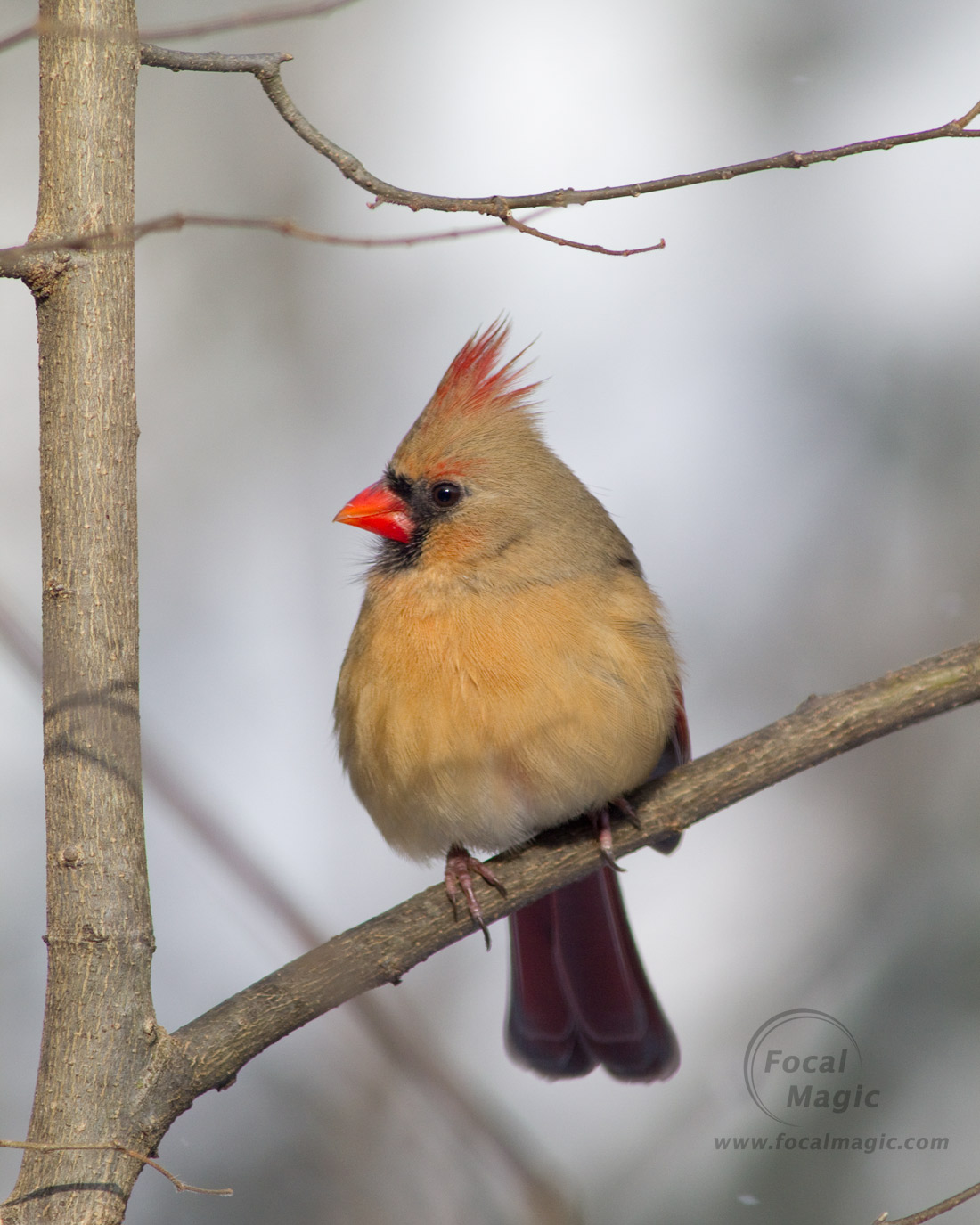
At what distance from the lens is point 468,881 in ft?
6.85

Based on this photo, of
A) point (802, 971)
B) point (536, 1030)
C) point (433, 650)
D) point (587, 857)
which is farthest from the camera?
point (802, 971)

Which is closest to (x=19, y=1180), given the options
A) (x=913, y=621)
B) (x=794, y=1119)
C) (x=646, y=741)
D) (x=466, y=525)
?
(x=646, y=741)

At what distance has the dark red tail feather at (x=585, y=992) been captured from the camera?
2.76 metres

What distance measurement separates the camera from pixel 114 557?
59.7 inches

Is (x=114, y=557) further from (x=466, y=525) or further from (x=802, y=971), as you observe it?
(x=802, y=971)

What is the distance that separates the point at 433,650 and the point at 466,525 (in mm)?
323

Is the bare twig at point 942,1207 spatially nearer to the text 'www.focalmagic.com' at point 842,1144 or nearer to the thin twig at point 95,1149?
the thin twig at point 95,1149

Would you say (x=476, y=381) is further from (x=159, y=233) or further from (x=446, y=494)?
(x=159, y=233)

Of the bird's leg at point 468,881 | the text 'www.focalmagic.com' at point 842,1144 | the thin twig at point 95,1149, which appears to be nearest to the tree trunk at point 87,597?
the thin twig at point 95,1149

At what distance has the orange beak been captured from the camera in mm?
2521

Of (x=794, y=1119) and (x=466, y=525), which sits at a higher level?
(x=466, y=525)

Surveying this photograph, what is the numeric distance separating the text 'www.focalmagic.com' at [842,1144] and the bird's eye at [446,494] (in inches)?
67.3

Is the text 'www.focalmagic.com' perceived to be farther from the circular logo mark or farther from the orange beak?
the orange beak

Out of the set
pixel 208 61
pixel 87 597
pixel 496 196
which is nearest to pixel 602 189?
pixel 496 196
